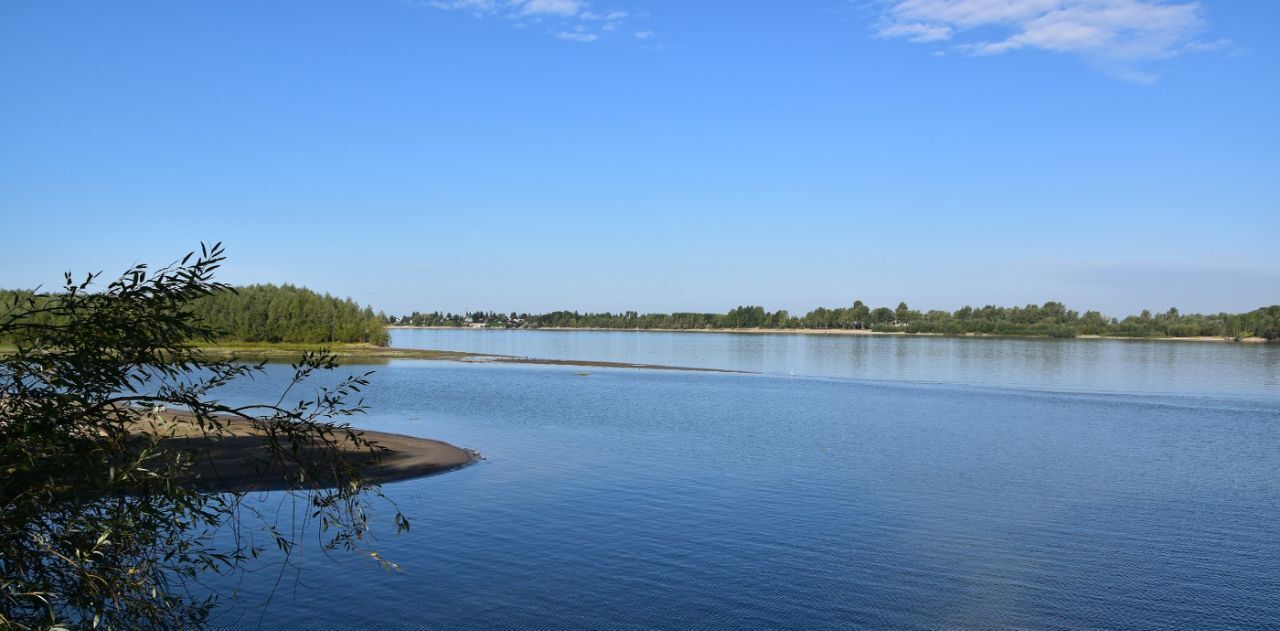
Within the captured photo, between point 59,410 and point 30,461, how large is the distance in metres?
0.63

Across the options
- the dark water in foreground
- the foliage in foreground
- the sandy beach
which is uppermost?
the foliage in foreground

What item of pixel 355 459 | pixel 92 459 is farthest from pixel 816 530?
pixel 92 459

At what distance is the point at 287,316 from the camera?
128 meters

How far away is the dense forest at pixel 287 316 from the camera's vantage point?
12619cm

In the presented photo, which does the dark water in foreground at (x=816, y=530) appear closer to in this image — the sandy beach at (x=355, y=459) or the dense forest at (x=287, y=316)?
the sandy beach at (x=355, y=459)

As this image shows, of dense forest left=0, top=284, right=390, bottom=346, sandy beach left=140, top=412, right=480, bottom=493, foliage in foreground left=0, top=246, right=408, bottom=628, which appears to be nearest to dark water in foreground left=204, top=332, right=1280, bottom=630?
sandy beach left=140, top=412, right=480, bottom=493

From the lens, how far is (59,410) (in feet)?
22.2

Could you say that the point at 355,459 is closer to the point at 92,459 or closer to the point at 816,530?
the point at 816,530

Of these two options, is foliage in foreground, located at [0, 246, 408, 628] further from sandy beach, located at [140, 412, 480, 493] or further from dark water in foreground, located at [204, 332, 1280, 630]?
sandy beach, located at [140, 412, 480, 493]

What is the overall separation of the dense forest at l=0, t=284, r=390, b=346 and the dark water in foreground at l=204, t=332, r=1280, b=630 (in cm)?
8753

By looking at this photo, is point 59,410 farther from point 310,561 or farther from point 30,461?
point 310,561

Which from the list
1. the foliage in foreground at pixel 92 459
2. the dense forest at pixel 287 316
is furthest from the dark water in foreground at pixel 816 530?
the dense forest at pixel 287 316

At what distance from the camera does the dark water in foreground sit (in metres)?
17.2

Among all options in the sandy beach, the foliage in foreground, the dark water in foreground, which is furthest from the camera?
the sandy beach
